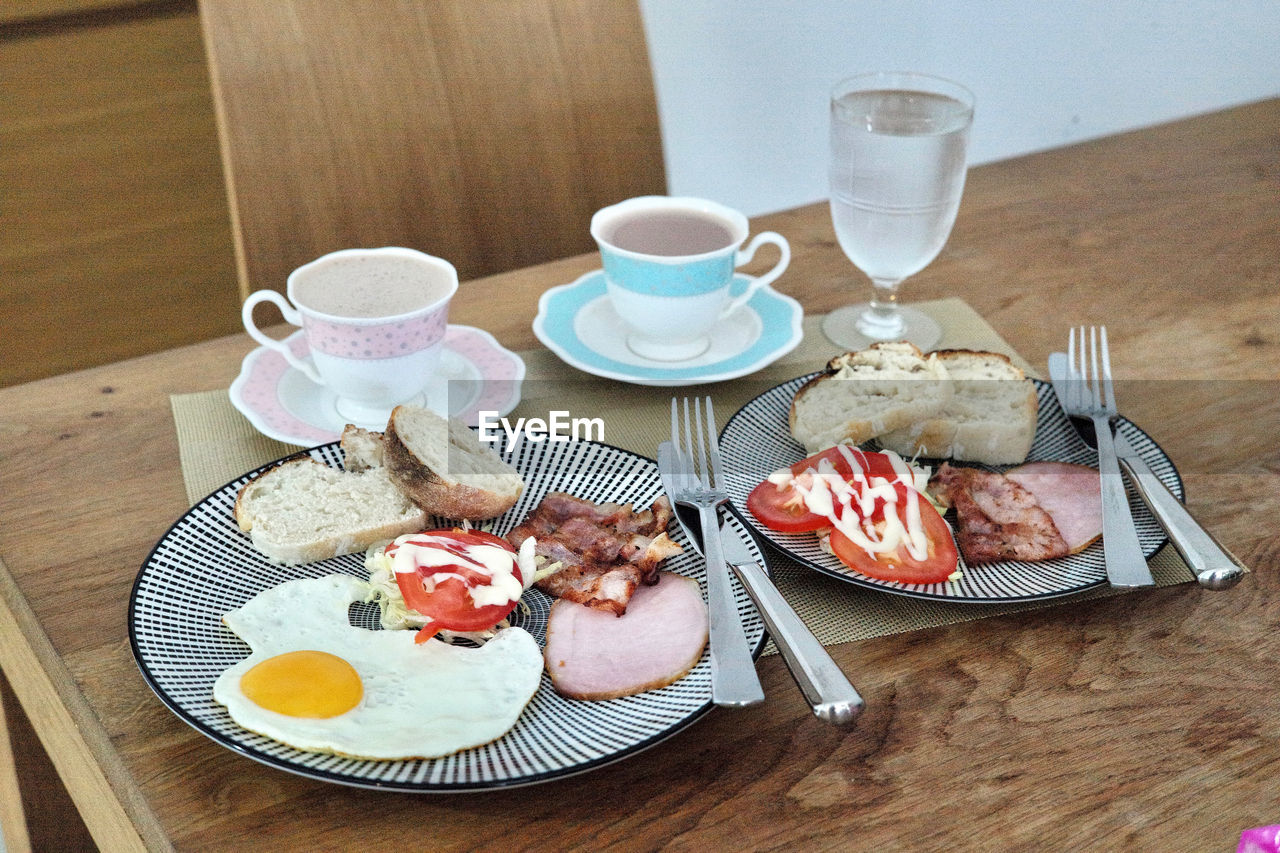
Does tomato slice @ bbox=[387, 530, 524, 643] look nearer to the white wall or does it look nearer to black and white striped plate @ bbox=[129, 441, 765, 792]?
black and white striped plate @ bbox=[129, 441, 765, 792]

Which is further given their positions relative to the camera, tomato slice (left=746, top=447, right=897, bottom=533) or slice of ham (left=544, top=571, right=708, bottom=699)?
tomato slice (left=746, top=447, right=897, bottom=533)

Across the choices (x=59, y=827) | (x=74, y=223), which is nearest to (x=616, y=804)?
(x=59, y=827)

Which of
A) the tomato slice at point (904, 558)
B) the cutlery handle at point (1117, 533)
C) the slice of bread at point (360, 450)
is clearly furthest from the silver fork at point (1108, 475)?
the slice of bread at point (360, 450)

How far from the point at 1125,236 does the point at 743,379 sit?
675mm

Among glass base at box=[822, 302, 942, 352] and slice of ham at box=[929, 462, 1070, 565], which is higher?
slice of ham at box=[929, 462, 1070, 565]

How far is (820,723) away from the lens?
825 millimetres

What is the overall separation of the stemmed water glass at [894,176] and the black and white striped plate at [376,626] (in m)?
0.46

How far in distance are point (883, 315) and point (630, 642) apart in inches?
27.4

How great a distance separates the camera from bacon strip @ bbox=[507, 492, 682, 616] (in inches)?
35.0

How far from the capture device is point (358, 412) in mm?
1209

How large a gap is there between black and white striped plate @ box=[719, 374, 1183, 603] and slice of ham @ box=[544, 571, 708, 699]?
0.11 metres

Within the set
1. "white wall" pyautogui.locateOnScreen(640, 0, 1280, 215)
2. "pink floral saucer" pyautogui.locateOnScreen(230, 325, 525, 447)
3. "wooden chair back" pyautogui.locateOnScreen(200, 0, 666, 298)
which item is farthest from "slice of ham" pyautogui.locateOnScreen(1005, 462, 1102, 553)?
"white wall" pyautogui.locateOnScreen(640, 0, 1280, 215)

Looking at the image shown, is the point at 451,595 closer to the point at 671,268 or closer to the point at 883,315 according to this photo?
the point at 671,268

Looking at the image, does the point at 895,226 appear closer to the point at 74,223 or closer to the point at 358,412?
the point at 358,412
